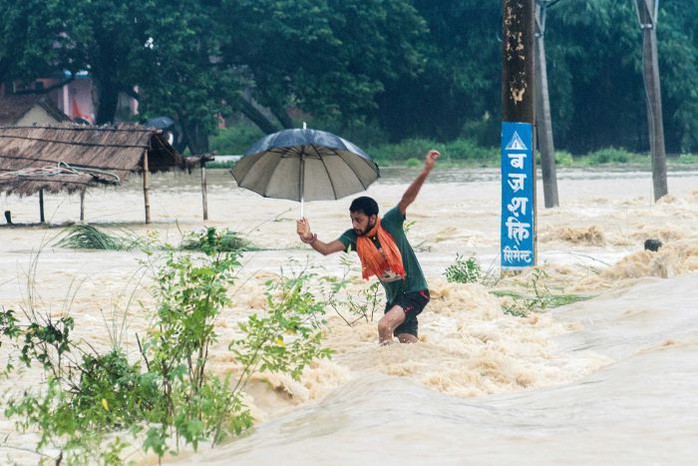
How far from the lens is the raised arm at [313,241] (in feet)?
30.2

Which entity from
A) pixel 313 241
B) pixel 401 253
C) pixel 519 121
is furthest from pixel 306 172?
pixel 313 241

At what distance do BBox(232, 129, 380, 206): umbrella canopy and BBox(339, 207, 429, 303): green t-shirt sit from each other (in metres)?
2.00

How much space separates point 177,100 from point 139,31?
2813 millimetres

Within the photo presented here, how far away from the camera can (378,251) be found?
9.59m

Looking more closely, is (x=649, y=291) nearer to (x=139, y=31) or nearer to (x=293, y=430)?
(x=293, y=430)

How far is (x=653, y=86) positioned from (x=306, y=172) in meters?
15.2

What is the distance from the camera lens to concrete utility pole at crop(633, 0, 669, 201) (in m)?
25.6

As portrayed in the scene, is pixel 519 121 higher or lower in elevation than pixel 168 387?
higher

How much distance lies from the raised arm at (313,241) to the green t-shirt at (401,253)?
7 centimetres

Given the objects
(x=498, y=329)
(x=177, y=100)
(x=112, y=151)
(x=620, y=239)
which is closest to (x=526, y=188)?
(x=498, y=329)

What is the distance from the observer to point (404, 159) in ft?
179

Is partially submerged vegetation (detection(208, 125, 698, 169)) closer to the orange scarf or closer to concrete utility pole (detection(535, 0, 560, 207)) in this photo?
concrete utility pole (detection(535, 0, 560, 207))

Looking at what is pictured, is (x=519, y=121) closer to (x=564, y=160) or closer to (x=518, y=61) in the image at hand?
(x=518, y=61)

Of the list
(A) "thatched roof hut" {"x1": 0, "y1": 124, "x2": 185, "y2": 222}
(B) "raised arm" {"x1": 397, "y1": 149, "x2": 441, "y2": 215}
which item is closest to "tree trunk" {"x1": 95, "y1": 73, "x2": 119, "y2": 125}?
(A) "thatched roof hut" {"x1": 0, "y1": 124, "x2": 185, "y2": 222}
